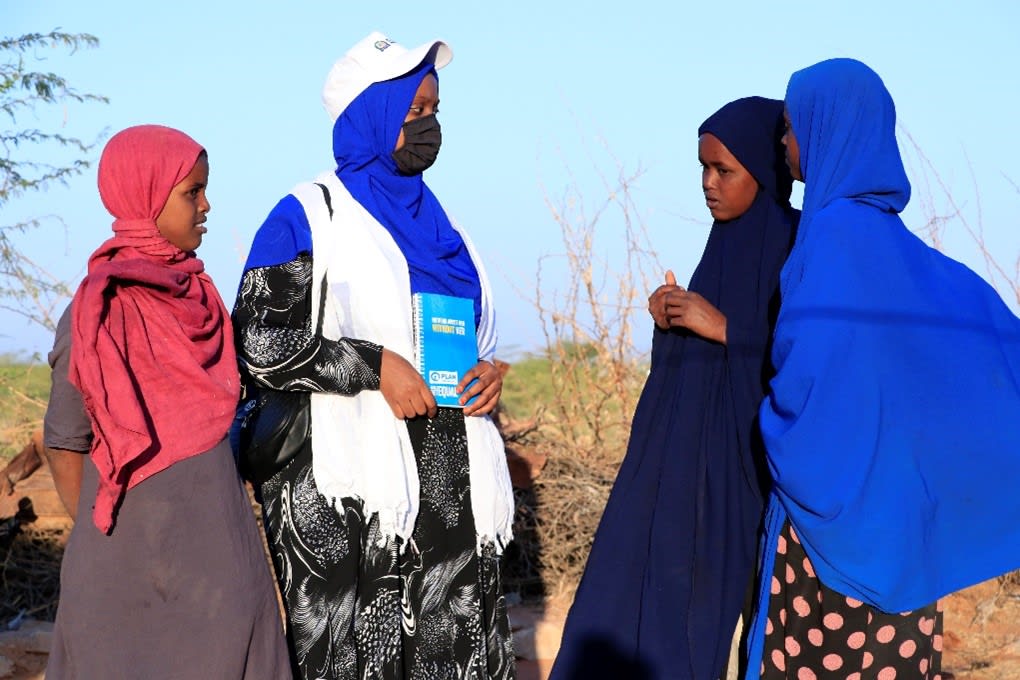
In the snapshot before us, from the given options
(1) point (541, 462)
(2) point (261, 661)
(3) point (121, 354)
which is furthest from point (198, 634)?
(1) point (541, 462)

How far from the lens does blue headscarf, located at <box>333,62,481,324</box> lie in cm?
358

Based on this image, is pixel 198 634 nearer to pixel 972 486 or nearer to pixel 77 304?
pixel 77 304

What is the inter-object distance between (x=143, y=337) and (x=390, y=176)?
106 cm

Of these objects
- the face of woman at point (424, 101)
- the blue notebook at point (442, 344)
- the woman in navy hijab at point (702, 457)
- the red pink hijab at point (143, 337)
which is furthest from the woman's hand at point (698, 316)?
the red pink hijab at point (143, 337)

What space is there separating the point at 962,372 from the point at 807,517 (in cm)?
49

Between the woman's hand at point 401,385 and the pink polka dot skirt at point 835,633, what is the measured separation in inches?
39.7

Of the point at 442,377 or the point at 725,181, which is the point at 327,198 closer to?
the point at 442,377

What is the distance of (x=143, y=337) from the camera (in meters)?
2.81

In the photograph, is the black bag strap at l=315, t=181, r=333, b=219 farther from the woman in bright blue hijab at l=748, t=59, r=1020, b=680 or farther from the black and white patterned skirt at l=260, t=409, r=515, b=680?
the woman in bright blue hijab at l=748, t=59, r=1020, b=680

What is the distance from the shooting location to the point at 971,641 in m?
5.70

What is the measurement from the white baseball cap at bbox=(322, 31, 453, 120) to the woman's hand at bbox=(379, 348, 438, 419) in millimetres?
770

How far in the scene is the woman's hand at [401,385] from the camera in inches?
133

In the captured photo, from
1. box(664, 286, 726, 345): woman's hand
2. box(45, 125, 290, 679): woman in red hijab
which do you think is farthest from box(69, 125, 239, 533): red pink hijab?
box(664, 286, 726, 345): woman's hand

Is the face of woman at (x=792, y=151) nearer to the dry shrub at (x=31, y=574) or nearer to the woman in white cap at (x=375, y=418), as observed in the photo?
the woman in white cap at (x=375, y=418)
